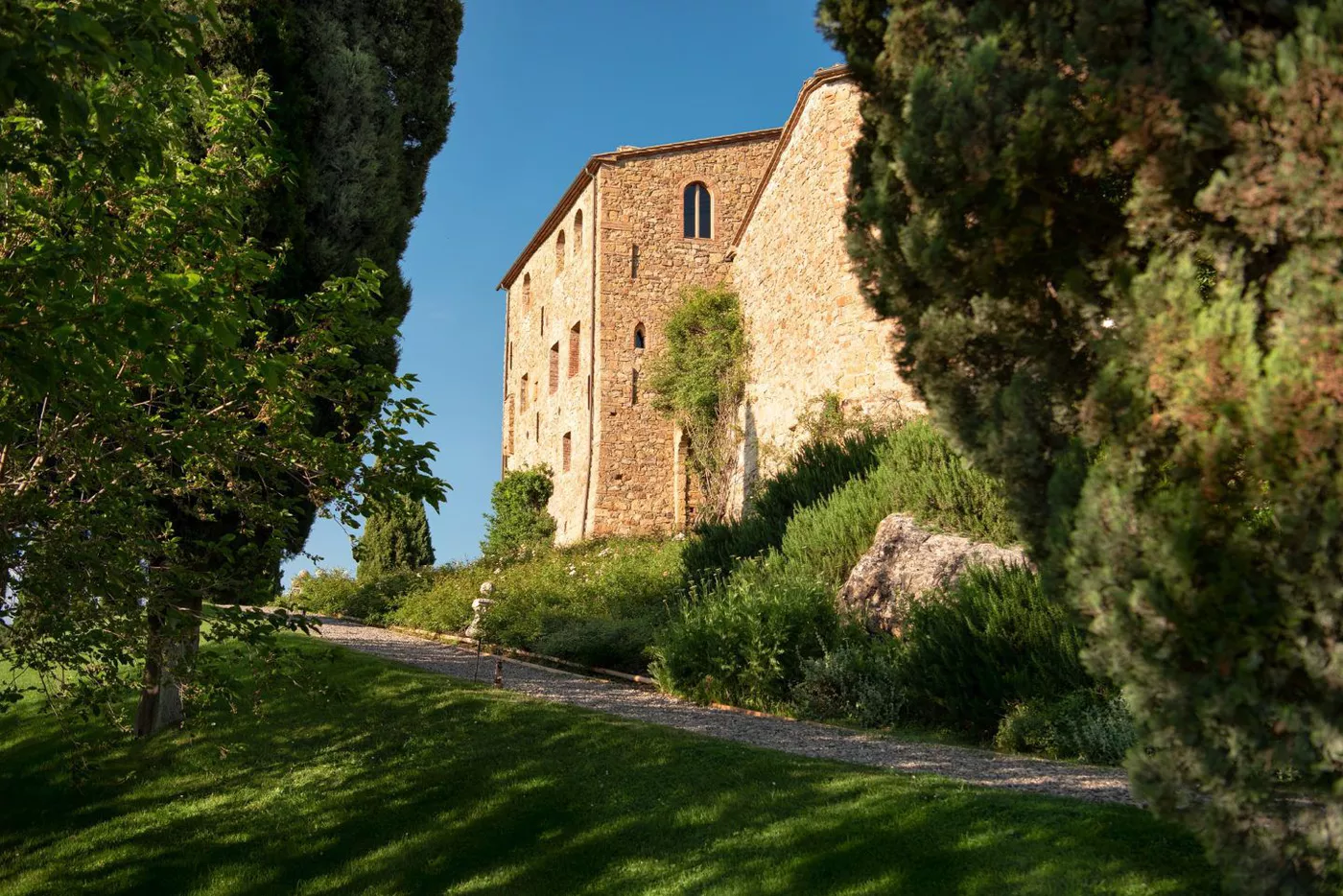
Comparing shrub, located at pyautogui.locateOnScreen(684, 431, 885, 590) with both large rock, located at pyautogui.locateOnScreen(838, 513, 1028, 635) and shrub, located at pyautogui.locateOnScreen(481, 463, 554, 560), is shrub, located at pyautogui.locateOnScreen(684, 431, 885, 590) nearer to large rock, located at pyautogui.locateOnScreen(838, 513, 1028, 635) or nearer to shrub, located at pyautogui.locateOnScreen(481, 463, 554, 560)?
large rock, located at pyautogui.locateOnScreen(838, 513, 1028, 635)

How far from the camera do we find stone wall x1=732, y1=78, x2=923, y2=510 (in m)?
14.8

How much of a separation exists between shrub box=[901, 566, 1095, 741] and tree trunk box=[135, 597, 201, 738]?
572 cm

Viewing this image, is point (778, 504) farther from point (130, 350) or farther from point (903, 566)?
point (130, 350)

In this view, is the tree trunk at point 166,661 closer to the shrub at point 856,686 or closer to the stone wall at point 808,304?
the shrub at point 856,686

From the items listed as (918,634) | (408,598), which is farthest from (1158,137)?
(408,598)

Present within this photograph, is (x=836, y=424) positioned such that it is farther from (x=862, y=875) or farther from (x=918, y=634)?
(x=862, y=875)

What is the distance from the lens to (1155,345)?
346 cm

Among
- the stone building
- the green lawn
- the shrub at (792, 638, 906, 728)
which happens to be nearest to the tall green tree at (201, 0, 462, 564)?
the green lawn

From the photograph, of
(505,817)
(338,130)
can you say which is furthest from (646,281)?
(505,817)

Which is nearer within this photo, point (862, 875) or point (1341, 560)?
point (1341, 560)

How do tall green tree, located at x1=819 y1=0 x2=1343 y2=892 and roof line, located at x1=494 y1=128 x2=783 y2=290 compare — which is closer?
tall green tree, located at x1=819 y1=0 x2=1343 y2=892

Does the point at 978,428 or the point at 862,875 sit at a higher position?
the point at 978,428

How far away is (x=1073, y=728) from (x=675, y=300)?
52.8 ft

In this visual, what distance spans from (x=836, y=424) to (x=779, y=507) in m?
1.85
